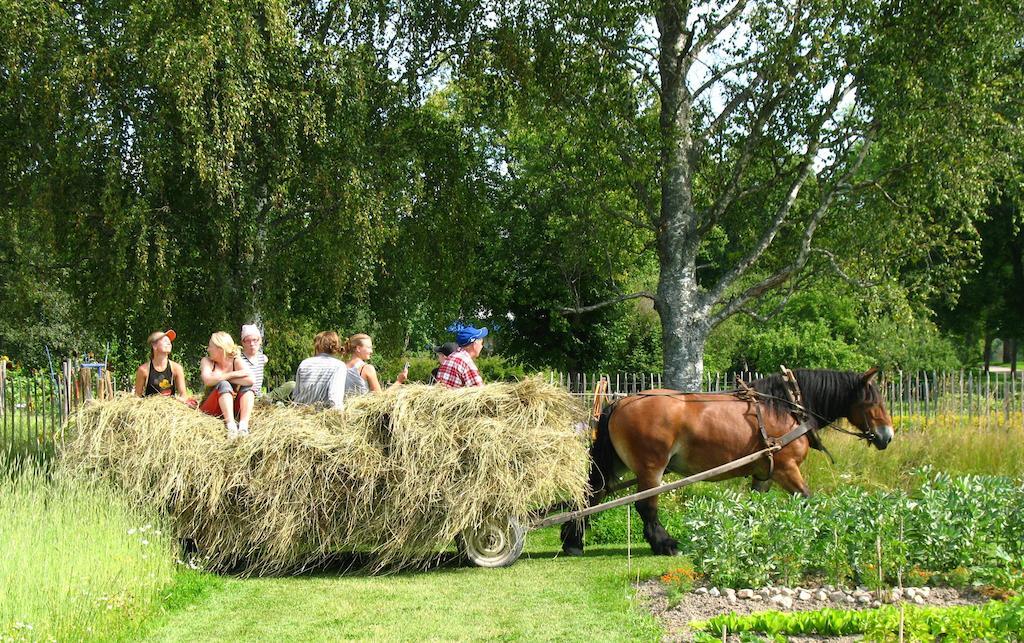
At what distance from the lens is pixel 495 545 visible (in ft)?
26.7

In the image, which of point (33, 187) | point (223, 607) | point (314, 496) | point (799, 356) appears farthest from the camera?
point (799, 356)

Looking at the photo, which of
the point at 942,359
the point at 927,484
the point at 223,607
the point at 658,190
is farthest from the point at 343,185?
the point at 942,359

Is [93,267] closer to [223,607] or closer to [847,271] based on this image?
[223,607]

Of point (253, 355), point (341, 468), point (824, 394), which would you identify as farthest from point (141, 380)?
point (824, 394)

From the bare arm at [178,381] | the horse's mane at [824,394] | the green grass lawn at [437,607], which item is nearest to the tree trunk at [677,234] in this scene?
the horse's mane at [824,394]

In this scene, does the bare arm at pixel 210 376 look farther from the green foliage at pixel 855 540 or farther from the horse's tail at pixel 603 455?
the green foliage at pixel 855 540

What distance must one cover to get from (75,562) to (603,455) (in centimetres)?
456

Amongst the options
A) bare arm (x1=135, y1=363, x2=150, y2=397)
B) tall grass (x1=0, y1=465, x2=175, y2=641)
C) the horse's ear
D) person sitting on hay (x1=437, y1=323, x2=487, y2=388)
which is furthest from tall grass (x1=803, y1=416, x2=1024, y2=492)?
tall grass (x1=0, y1=465, x2=175, y2=641)

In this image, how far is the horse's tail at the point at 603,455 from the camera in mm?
8977

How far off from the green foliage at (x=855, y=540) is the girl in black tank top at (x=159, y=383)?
5.08 metres

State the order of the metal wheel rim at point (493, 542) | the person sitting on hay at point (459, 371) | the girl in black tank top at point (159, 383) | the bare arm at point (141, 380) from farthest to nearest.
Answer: the girl in black tank top at point (159, 383) → the bare arm at point (141, 380) → the person sitting on hay at point (459, 371) → the metal wheel rim at point (493, 542)

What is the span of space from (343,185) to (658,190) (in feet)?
20.9

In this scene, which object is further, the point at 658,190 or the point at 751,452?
the point at 658,190

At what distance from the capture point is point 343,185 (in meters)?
13.6
